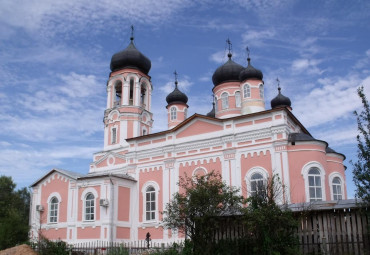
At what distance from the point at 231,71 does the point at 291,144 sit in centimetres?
855

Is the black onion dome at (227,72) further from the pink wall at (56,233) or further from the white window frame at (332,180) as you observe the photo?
the pink wall at (56,233)

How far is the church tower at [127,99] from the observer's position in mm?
26984

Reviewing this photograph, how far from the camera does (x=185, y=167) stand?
2133 cm

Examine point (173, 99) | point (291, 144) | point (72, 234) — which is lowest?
point (72, 234)

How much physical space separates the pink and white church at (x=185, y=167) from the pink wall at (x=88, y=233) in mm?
42

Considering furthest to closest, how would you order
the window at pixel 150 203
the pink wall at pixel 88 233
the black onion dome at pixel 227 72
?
the black onion dome at pixel 227 72 → the window at pixel 150 203 → the pink wall at pixel 88 233

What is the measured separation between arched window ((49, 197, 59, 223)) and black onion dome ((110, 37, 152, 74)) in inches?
417

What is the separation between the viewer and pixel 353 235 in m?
10.3

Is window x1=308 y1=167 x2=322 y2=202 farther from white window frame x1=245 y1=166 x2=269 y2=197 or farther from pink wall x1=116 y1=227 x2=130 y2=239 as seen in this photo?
pink wall x1=116 y1=227 x2=130 y2=239

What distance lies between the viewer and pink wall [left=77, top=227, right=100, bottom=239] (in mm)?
20625

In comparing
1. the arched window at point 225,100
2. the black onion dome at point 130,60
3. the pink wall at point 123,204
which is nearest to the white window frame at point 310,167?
the arched window at point 225,100

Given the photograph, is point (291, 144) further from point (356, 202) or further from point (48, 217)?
point (48, 217)

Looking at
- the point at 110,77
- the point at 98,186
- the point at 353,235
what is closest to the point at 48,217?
the point at 98,186

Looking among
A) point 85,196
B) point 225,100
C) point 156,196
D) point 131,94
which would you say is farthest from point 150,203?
point 131,94
